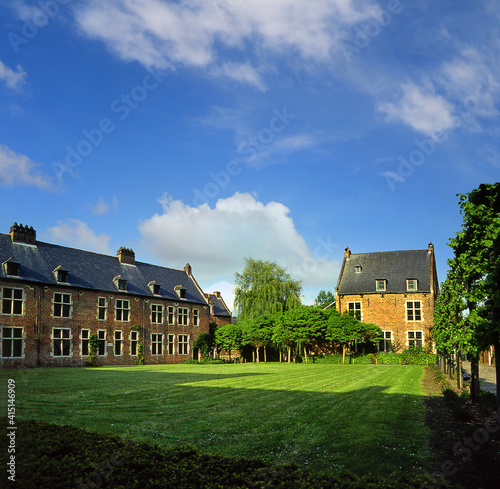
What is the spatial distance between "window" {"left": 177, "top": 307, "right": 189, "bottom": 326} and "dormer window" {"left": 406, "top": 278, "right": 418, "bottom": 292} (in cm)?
2701

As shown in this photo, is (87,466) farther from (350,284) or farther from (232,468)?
(350,284)

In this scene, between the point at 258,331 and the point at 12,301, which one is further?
the point at 258,331

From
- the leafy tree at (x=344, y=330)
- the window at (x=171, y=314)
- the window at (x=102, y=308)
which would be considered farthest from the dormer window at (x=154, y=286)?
the leafy tree at (x=344, y=330)

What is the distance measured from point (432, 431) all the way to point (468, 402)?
5737 millimetres

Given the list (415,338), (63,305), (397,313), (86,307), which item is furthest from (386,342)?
(63,305)

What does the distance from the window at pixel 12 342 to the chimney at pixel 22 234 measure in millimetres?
8218

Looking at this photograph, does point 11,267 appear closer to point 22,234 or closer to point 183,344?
point 22,234

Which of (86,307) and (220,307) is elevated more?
(86,307)

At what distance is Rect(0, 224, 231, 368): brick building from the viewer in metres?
37.1

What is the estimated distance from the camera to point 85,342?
4206cm

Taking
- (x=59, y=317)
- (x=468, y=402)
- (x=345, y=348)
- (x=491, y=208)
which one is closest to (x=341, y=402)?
(x=468, y=402)

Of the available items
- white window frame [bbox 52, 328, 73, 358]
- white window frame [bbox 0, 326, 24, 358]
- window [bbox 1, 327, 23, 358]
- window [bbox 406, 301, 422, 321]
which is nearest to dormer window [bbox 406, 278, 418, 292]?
window [bbox 406, 301, 422, 321]

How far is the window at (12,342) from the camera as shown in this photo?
35.6 meters

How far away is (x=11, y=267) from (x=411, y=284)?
43329mm
